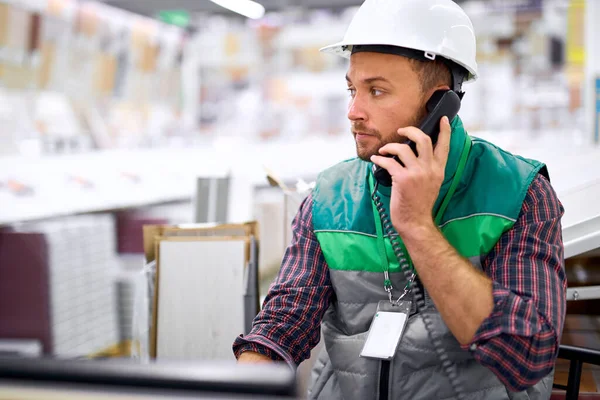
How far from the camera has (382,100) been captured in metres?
1.48

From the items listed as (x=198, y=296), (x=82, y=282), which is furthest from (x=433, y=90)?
(x=82, y=282)

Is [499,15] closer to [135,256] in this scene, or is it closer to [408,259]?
[135,256]

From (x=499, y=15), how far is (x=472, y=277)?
5065mm

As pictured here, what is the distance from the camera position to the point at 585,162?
2580mm

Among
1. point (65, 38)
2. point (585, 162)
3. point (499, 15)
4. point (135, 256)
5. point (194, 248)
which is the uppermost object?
point (499, 15)

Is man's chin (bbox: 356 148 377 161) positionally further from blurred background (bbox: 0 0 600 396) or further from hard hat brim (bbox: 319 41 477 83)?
blurred background (bbox: 0 0 600 396)

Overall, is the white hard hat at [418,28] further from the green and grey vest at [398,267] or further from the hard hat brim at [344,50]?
the green and grey vest at [398,267]

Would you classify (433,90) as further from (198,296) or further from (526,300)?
(198,296)

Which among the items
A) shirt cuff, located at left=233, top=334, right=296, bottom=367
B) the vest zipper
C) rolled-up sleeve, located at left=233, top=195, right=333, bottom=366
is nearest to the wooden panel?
rolled-up sleeve, located at left=233, top=195, right=333, bottom=366

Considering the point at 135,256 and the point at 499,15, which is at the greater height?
the point at 499,15

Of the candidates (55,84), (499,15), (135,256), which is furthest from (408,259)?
(499,15)

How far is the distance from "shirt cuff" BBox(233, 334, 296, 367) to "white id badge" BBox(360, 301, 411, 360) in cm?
17

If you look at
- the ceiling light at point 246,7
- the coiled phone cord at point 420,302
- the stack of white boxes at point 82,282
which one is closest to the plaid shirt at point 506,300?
the coiled phone cord at point 420,302

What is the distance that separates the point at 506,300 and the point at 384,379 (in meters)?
0.33
